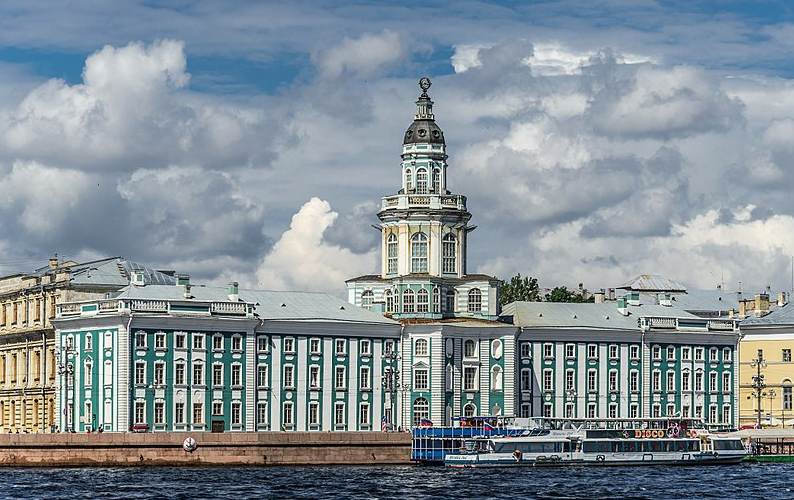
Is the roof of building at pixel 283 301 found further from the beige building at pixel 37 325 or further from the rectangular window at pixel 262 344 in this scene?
the beige building at pixel 37 325

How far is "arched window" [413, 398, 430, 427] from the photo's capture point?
133500 millimetres

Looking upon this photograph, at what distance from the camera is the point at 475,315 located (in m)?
137

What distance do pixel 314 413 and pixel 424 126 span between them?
21051 mm

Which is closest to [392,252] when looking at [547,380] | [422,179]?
[422,179]

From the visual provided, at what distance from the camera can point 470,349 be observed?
135250 millimetres

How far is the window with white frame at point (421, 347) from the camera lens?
13388 cm

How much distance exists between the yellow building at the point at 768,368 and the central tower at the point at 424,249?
1169 inches

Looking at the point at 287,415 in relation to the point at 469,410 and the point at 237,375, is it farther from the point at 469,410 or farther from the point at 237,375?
the point at 469,410

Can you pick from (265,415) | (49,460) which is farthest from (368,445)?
(49,460)

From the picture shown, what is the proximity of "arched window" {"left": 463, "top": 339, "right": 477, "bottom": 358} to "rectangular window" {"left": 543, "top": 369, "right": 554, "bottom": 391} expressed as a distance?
6.58 m

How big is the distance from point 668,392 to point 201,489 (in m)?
56.2

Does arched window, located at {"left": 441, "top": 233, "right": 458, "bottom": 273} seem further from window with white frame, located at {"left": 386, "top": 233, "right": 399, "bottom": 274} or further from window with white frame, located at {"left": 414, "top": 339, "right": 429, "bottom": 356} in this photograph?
window with white frame, located at {"left": 414, "top": 339, "right": 429, "bottom": 356}

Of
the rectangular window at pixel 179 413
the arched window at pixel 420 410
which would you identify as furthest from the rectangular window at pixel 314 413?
the rectangular window at pixel 179 413

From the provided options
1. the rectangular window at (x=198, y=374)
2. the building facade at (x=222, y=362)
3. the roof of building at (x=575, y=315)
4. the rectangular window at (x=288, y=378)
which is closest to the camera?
the building facade at (x=222, y=362)
